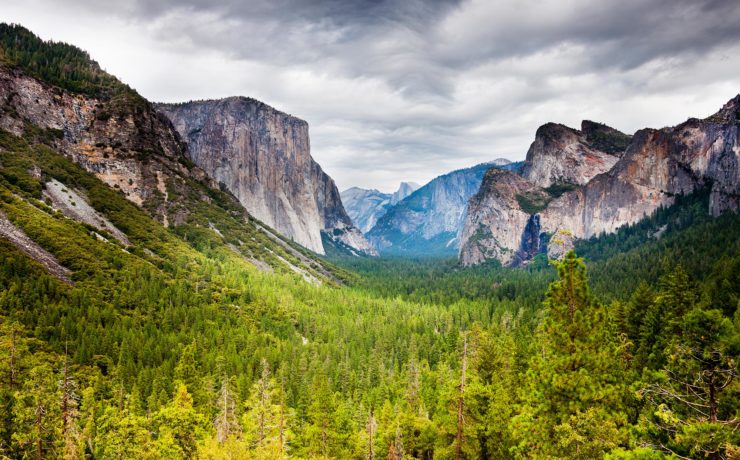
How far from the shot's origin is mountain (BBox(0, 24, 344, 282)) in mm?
126875

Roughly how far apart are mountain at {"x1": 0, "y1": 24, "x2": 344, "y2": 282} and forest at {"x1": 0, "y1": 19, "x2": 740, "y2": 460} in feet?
4.42

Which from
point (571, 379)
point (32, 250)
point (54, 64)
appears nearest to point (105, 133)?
point (54, 64)

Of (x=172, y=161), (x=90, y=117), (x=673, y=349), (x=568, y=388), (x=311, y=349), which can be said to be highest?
(x=90, y=117)

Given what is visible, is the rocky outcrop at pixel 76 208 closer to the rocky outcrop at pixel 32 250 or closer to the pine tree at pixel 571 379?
the rocky outcrop at pixel 32 250

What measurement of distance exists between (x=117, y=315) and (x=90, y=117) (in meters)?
118

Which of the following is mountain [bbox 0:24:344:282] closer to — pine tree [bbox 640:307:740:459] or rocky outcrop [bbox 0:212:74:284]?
rocky outcrop [bbox 0:212:74:284]

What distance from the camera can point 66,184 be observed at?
131 meters

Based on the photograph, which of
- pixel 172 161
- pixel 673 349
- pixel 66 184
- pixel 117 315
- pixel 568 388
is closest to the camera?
pixel 673 349

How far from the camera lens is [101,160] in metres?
159

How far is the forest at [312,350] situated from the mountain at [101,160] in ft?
4.42

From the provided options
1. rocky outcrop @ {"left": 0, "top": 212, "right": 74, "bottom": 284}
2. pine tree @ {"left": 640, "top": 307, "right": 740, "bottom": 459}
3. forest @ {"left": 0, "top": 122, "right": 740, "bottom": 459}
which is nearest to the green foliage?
forest @ {"left": 0, "top": 122, "right": 740, "bottom": 459}

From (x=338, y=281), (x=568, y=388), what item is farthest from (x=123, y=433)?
(x=338, y=281)

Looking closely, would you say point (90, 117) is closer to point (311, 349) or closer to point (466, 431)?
point (311, 349)

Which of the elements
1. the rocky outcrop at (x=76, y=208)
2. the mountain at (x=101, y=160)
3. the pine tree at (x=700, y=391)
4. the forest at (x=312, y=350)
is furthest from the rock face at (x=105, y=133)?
the pine tree at (x=700, y=391)
